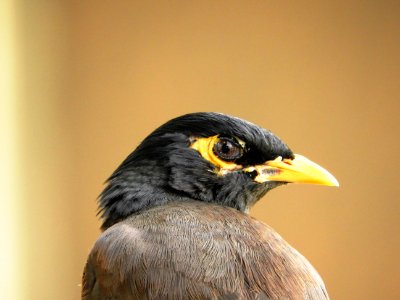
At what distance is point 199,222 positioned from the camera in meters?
0.94

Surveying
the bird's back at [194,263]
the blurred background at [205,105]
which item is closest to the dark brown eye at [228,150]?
the bird's back at [194,263]

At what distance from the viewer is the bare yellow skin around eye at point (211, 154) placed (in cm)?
117

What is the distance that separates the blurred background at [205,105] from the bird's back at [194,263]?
153cm

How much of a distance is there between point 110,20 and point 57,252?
3.32 ft

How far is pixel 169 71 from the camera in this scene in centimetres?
251

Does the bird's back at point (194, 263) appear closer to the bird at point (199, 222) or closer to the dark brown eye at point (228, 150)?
the bird at point (199, 222)

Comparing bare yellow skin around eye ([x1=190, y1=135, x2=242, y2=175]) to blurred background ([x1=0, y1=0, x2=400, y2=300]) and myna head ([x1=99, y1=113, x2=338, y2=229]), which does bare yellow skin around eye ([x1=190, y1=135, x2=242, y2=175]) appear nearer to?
myna head ([x1=99, y1=113, x2=338, y2=229])

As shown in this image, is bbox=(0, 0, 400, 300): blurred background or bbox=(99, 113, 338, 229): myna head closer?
bbox=(99, 113, 338, 229): myna head

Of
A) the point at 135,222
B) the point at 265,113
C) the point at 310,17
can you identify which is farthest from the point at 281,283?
the point at 310,17

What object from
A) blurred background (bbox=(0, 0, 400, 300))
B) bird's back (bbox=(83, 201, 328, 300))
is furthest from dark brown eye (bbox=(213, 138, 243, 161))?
blurred background (bbox=(0, 0, 400, 300))

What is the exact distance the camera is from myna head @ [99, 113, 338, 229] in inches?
45.3

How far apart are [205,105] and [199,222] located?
5.21 feet

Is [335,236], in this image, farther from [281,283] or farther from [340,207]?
[281,283]

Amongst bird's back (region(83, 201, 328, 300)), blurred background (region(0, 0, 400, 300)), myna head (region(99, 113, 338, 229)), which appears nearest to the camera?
bird's back (region(83, 201, 328, 300))
